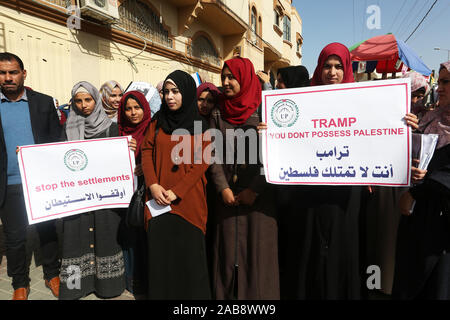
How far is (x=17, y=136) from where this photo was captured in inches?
90.0

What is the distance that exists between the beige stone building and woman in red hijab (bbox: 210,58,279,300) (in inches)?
200

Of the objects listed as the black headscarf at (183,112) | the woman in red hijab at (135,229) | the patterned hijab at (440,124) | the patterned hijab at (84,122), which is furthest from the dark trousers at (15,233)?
the patterned hijab at (440,124)

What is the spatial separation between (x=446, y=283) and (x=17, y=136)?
3369 mm

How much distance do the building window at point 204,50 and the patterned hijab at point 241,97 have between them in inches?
313

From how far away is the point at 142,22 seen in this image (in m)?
7.28

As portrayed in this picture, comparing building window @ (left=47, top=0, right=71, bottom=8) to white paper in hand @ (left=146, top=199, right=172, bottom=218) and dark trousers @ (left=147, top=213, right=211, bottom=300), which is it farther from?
dark trousers @ (left=147, top=213, right=211, bottom=300)

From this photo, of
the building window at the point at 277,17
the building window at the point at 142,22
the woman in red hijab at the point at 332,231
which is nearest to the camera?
the woman in red hijab at the point at 332,231

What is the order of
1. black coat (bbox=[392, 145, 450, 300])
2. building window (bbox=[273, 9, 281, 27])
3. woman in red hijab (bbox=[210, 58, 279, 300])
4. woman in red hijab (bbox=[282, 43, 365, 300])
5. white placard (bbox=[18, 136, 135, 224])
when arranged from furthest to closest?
building window (bbox=[273, 9, 281, 27]), white placard (bbox=[18, 136, 135, 224]), woman in red hijab (bbox=[210, 58, 279, 300]), woman in red hijab (bbox=[282, 43, 365, 300]), black coat (bbox=[392, 145, 450, 300])

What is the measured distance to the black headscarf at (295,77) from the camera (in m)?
2.79

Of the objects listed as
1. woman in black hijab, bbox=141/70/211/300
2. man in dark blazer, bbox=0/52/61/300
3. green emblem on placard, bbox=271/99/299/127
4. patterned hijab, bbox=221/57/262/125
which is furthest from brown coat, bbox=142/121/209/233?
man in dark blazer, bbox=0/52/61/300

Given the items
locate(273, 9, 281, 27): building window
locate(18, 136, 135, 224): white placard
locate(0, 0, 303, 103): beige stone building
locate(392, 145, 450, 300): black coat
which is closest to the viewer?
locate(392, 145, 450, 300): black coat

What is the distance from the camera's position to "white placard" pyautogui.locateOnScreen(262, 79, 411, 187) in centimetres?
152

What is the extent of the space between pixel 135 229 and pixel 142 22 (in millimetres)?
6841

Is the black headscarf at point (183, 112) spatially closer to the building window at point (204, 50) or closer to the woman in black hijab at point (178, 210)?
the woman in black hijab at point (178, 210)
